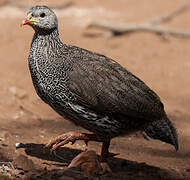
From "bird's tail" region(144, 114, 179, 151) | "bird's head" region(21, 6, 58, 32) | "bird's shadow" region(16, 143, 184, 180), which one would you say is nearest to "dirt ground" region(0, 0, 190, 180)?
"bird's shadow" region(16, 143, 184, 180)

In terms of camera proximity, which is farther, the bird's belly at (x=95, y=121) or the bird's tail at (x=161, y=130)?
the bird's tail at (x=161, y=130)

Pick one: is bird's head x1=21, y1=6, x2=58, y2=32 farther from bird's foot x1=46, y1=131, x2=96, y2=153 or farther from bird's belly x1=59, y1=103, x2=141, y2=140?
bird's foot x1=46, y1=131, x2=96, y2=153

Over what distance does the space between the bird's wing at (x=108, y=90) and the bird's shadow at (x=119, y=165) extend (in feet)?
2.39

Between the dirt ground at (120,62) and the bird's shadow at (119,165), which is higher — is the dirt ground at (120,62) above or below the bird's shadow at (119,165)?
above

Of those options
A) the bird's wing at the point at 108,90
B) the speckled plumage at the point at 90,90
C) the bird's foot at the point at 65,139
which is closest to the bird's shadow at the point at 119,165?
the bird's foot at the point at 65,139

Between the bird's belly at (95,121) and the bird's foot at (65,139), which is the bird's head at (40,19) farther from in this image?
the bird's foot at (65,139)

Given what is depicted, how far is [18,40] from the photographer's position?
12750mm

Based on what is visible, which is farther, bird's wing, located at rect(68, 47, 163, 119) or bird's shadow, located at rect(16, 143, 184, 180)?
bird's shadow, located at rect(16, 143, 184, 180)

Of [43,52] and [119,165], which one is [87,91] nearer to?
[43,52]

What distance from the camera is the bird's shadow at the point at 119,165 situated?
5691mm

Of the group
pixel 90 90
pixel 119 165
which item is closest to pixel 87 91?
pixel 90 90

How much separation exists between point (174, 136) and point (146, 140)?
1426mm

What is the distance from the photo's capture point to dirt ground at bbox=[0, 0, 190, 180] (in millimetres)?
5867

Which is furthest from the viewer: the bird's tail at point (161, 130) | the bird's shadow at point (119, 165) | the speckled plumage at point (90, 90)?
the bird's tail at point (161, 130)
